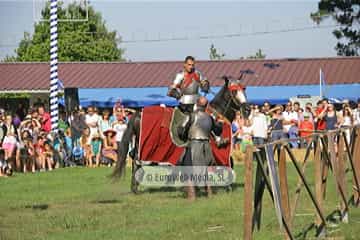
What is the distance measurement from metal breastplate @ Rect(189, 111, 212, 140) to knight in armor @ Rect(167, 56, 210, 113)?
0.33 metres

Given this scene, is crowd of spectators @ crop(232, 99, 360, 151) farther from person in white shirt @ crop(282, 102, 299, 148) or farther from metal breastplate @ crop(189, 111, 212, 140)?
metal breastplate @ crop(189, 111, 212, 140)

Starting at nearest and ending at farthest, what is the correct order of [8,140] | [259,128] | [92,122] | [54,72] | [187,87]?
1. [187,87]
2. [8,140]
3. [259,128]
4. [92,122]
5. [54,72]

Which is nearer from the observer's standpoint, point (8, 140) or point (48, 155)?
point (8, 140)

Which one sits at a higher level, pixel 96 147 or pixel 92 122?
pixel 92 122

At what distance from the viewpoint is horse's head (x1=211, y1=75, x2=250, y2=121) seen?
1581 cm

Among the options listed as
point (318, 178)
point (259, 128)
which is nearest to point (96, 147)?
point (259, 128)

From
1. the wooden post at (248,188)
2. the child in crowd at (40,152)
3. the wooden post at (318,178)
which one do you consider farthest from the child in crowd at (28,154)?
the wooden post at (248,188)

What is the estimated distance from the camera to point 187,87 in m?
15.0

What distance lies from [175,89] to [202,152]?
47.7 inches

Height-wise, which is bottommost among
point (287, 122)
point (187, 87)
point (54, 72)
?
point (287, 122)

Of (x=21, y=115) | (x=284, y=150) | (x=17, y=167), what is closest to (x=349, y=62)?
(x=21, y=115)

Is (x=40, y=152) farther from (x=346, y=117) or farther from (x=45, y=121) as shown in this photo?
(x=346, y=117)

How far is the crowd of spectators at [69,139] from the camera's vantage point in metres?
22.7

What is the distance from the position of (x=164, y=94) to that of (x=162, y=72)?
10890 millimetres
